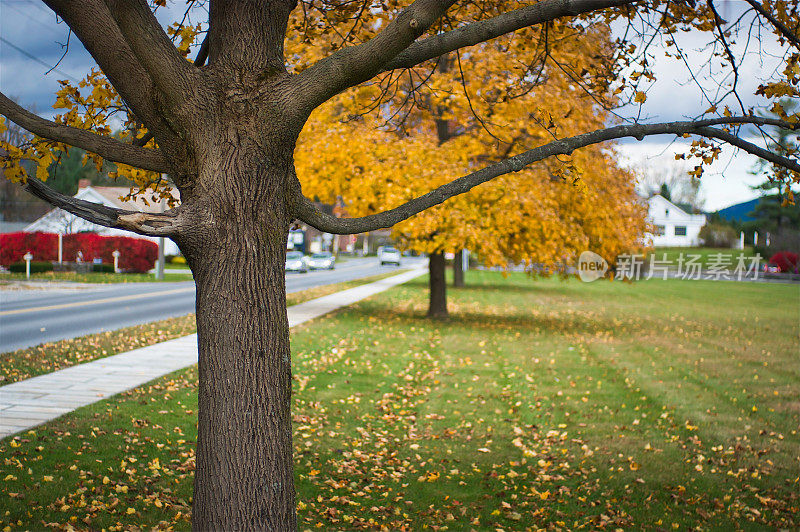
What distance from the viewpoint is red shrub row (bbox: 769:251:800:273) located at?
54969 millimetres

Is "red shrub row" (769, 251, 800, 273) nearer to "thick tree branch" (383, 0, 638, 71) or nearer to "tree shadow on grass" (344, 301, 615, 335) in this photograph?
"tree shadow on grass" (344, 301, 615, 335)

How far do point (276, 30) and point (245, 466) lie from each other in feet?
7.59

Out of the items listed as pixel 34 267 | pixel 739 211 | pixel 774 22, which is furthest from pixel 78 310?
pixel 739 211

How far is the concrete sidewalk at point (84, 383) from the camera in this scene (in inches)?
259

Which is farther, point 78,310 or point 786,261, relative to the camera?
point 786,261

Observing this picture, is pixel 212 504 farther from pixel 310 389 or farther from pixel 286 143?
pixel 310 389

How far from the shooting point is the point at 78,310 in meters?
16.9

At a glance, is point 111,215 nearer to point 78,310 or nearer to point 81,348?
point 81,348

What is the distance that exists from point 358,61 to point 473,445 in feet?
15.3

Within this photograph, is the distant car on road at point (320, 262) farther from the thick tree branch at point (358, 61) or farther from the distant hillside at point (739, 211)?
the thick tree branch at point (358, 61)

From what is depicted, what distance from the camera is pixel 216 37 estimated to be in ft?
11.5

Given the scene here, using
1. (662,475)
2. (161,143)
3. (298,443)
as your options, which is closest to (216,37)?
(161,143)

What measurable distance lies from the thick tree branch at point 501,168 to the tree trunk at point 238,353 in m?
0.39

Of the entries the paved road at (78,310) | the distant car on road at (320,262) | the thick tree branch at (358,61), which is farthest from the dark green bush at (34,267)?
the distant car on road at (320,262)
